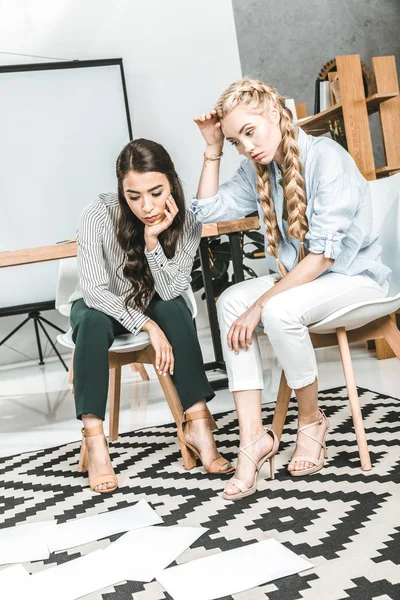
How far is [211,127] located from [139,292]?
20.8 inches

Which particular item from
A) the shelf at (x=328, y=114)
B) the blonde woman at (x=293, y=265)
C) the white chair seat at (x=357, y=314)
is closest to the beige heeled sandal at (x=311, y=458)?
the blonde woman at (x=293, y=265)

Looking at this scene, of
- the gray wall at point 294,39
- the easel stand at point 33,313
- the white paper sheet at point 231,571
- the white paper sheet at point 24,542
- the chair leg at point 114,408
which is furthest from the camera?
the gray wall at point 294,39

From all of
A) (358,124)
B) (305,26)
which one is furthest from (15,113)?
(358,124)

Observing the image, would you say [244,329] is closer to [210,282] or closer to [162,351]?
[162,351]

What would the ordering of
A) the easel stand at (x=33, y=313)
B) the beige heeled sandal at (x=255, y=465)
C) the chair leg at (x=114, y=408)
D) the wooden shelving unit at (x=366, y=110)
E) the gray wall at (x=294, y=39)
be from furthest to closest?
the gray wall at (x=294, y=39), the easel stand at (x=33, y=313), the wooden shelving unit at (x=366, y=110), the chair leg at (x=114, y=408), the beige heeled sandal at (x=255, y=465)

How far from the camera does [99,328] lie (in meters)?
2.09

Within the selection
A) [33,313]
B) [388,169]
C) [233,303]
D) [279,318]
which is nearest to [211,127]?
[233,303]

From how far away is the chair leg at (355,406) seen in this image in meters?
1.83

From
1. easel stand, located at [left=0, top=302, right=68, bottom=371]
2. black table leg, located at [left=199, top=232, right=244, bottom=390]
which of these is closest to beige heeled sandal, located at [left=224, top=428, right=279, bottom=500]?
black table leg, located at [left=199, top=232, right=244, bottom=390]

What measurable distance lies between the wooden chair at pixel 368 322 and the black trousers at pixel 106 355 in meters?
0.25

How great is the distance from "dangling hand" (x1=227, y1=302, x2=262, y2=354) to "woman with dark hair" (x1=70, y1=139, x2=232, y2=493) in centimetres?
26

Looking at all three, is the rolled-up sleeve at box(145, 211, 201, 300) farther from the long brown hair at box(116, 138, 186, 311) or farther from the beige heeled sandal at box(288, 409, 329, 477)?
the beige heeled sandal at box(288, 409, 329, 477)

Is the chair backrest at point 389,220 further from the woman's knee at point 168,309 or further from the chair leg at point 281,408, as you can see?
the woman's knee at point 168,309

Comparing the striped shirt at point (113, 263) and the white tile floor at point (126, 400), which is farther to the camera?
the white tile floor at point (126, 400)
